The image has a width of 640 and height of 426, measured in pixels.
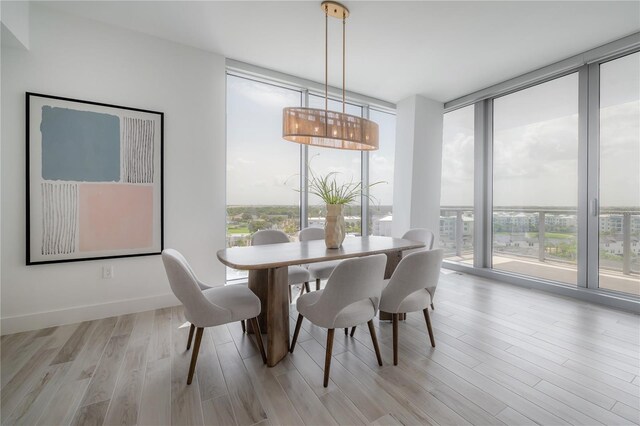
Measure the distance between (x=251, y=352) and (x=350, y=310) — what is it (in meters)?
0.92

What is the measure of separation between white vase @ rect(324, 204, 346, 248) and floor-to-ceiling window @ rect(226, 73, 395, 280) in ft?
3.31

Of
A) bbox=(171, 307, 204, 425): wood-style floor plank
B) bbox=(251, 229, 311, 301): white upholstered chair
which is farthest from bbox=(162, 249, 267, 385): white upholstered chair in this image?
bbox=(251, 229, 311, 301): white upholstered chair

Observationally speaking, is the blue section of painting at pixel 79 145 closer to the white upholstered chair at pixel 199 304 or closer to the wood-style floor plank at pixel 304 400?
→ the white upholstered chair at pixel 199 304

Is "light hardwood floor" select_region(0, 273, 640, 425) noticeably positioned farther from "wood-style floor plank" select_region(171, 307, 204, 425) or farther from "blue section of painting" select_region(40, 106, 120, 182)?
"blue section of painting" select_region(40, 106, 120, 182)

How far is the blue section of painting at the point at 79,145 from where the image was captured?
8.18 feet

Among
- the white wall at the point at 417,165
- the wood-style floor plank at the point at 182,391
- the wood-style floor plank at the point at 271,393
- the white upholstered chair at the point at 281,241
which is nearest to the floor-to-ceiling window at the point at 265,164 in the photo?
the white upholstered chair at the point at 281,241

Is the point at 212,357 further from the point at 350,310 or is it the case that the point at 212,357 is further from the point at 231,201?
the point at 231,201

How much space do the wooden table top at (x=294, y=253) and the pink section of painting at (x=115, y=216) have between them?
4.08 feet

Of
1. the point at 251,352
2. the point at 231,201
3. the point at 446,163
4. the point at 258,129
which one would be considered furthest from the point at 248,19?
the point at 446,163

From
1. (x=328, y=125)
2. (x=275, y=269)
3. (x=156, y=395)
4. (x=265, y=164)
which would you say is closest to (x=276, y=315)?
(x=275, y=269)

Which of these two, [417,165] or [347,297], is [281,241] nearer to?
[347,297]

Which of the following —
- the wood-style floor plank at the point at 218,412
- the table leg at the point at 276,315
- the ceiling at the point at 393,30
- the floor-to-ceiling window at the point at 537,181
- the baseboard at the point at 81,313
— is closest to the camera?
the wood-style floor plank at the point at 218,412

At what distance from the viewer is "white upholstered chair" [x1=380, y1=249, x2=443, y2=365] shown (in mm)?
1890

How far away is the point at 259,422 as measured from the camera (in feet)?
4.72
